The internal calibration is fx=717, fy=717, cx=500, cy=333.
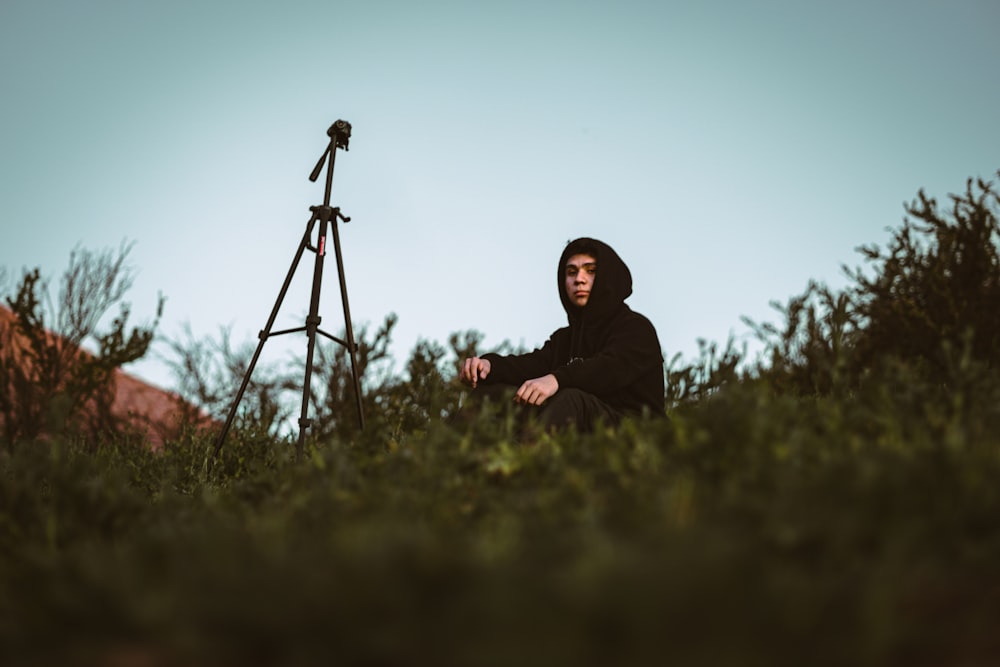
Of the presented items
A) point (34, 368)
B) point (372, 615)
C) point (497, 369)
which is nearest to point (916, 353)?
point (497, 369)

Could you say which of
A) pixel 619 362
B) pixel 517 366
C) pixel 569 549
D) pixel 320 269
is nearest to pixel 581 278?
pixel 517 366

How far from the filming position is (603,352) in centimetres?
422

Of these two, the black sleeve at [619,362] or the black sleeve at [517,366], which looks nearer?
the black sleeve at [619,362]

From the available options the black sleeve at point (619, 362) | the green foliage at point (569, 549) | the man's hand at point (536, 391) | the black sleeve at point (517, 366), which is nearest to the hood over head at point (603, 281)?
the black sleeve at point (619, 362)

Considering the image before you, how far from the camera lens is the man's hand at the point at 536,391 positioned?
379cm

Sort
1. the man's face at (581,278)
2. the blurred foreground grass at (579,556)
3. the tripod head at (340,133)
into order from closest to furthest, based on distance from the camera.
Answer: the blurred foreground grass at (579,556) → the man's face at (581,278) → the tripod head at (340,133)

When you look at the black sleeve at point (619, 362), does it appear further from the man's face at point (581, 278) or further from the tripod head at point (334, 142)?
the tripod head at point (334, 142)

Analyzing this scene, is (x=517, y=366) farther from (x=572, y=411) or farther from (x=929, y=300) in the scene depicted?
(x=929, y=300)

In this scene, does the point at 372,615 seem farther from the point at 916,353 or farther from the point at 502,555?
the point at 916,353

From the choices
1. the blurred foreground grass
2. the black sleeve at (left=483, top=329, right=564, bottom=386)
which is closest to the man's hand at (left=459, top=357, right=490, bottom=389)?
the black sleeve at (left=483, top=329, right=564, bottom=386)

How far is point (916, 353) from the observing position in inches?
319

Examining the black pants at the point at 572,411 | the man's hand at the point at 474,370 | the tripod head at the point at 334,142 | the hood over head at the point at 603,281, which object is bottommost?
the black pants at the point at 572,411

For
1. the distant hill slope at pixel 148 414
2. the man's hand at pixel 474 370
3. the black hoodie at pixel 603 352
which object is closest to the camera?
the black hoodie at pixel 603 352

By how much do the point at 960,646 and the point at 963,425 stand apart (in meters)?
1.42
